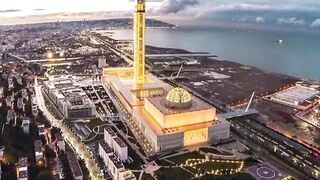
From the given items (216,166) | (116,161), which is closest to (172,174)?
(216,166)

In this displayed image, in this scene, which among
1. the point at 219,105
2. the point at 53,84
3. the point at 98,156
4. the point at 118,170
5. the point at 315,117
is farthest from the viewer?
the point at 53,84

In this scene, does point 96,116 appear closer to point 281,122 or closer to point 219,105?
point 219,105

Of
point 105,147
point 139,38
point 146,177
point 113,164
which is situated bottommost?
point 146,177

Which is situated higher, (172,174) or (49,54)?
(49,54)

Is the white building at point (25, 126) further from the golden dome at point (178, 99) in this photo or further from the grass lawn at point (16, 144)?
the golden dome at point (178, 99)

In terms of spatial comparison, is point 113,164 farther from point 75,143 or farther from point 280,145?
point 280,145

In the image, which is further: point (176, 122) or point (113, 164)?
point (176, 122)

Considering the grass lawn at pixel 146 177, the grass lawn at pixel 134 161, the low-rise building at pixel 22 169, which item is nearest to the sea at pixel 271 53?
the grass lawn at pixel 134 161

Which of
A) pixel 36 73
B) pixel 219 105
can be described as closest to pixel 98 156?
pixel 219 105
